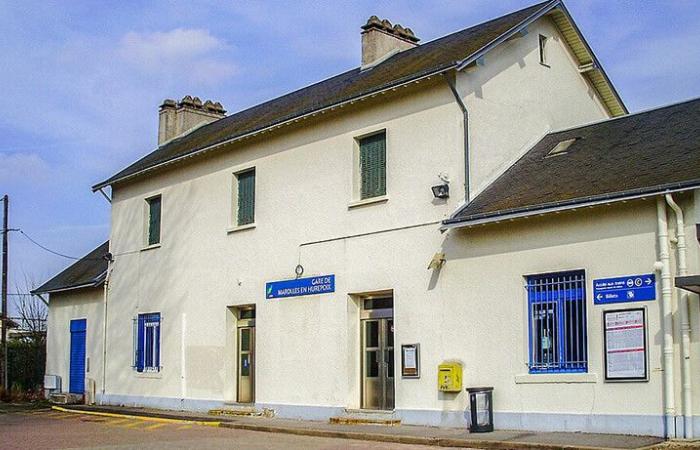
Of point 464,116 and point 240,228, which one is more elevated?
point 464,116

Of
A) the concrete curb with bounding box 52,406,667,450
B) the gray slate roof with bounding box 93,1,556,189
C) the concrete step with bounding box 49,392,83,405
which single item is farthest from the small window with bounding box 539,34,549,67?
the concrete step with bounding box 49,392,83,405

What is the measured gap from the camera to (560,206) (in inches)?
600

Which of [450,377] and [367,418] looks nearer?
[450,377]

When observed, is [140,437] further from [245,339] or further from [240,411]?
[245,339]

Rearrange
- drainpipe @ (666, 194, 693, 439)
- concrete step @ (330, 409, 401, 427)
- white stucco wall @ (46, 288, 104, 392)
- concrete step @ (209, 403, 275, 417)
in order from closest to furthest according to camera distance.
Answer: drainpipe @ (666, 194, 693, 439), concrete step @ (330, 409, 401, 427), concrete step @ (209, 403, 275, 417), white stucco wall @ (46, 288, 104, 392)

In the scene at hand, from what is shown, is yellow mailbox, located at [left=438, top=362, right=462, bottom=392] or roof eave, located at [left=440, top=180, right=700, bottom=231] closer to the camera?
roof eave, located at [left=440, top=180, right=700, bottom=231]

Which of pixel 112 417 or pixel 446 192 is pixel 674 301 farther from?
pixel 112 417

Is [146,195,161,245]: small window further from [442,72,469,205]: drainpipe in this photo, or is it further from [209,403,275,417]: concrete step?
[442,72,469,205]: drainpipe

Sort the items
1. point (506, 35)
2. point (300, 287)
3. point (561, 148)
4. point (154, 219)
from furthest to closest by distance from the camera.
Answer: point (154, 219) → point (300, 287) → point (506, 35) → point (561, 148)

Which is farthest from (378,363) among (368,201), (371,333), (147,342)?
(147,342)

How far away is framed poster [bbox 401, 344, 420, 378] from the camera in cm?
1778

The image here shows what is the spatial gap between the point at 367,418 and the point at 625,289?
6.04 metres

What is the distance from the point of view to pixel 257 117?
2470cm

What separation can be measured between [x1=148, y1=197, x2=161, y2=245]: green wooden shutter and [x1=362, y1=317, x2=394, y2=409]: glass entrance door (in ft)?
29.8
